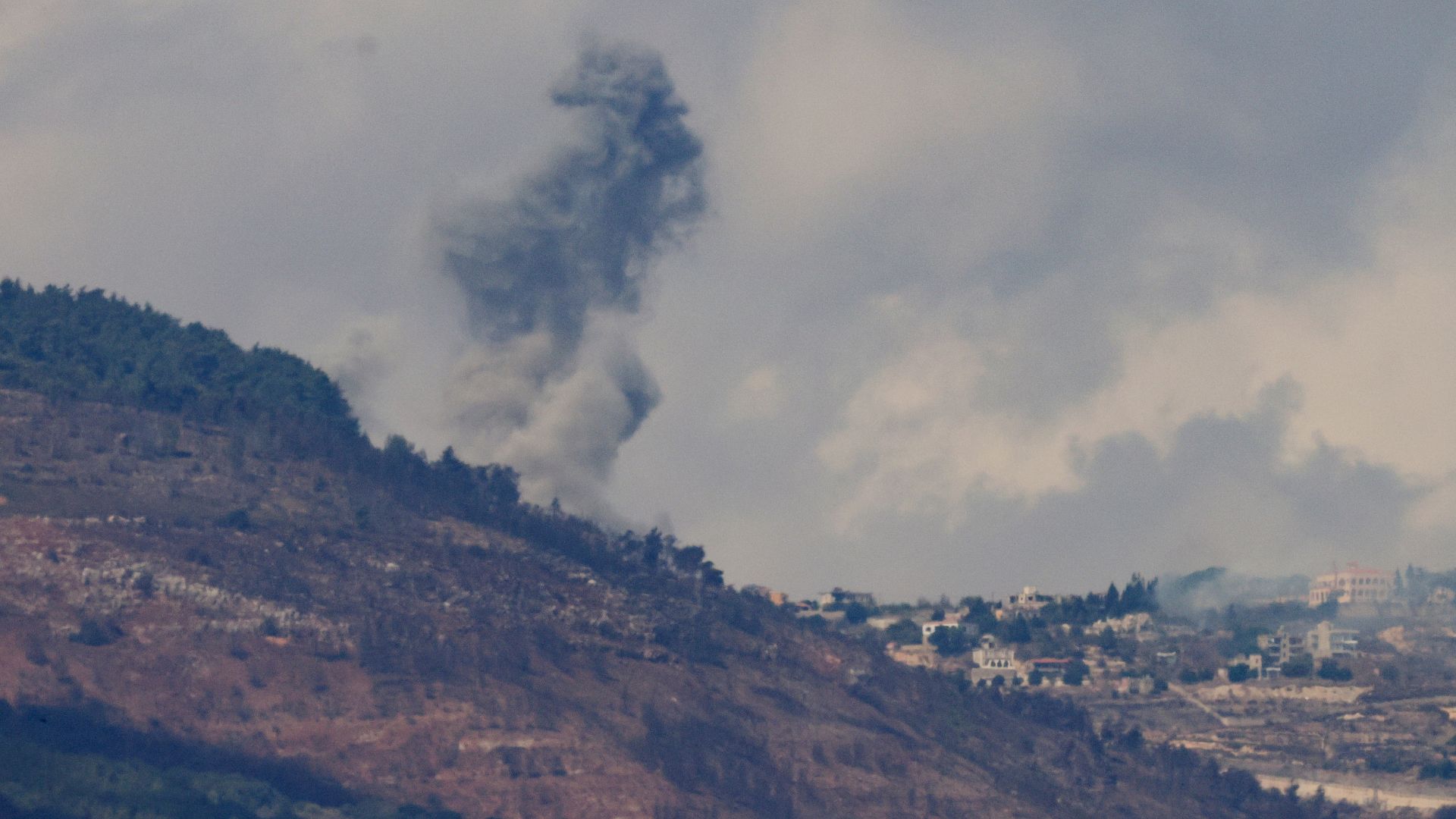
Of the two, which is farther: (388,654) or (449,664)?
(449,664)

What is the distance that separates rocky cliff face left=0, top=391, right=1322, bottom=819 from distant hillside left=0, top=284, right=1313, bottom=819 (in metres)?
0.26

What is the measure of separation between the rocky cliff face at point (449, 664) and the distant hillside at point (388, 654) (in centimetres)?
26

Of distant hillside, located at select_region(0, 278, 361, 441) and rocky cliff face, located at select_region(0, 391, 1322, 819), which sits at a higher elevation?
distant hillside, located at select_region(0, 278, 361, 441)

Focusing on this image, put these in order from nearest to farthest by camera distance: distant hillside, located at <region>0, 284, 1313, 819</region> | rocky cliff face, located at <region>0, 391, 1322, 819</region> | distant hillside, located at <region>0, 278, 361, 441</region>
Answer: distant hillside, located at <region>0, 284, 1313, 819</region> < rocky cliff face, located at <region>0, 391, 1322, 819</region> < distant hillside, located at <region>0, 278, 361, 441</region>

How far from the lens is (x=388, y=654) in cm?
14112

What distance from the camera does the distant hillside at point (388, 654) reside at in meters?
130

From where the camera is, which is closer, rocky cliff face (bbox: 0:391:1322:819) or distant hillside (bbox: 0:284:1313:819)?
distant hillside (bbox: 0:284:1313:819)

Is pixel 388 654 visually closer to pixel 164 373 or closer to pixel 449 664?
pixel 449 664

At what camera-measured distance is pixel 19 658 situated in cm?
12950

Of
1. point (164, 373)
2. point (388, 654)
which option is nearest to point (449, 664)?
point (388, 654)

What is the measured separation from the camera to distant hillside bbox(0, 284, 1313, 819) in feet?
428

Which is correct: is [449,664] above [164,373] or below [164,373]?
below

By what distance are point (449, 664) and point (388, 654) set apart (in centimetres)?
383

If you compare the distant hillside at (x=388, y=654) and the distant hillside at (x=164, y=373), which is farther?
the distant hillside at (x=164, y=373)
